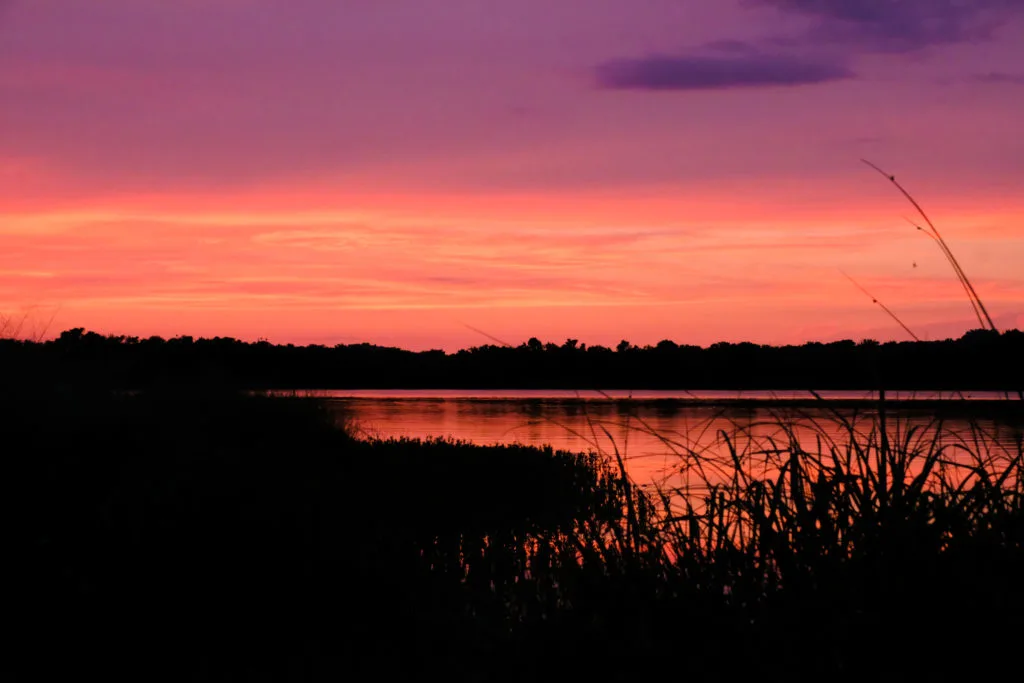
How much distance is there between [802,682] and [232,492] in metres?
10.6

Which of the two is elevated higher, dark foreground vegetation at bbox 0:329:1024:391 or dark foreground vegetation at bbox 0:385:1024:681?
dark foreground vegetation at bbox 0:329:1024:391

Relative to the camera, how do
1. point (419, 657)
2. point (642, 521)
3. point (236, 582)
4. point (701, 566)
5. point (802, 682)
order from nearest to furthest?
1. point (802, 682)
2. point (701, 566)
3. point (642, 521)
4. point (419, 657)
5. point (236, 582)

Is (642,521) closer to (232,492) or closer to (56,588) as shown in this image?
(56,588)

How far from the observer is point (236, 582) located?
10.0 m

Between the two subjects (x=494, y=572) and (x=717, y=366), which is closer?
(x=717, y=366)

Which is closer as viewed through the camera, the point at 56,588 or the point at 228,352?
the point at 56,588

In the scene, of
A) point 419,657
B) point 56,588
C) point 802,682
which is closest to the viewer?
point 802,682

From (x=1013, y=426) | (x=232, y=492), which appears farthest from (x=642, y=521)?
(x=232, y=492)

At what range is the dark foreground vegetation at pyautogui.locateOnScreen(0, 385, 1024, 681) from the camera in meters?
5.65

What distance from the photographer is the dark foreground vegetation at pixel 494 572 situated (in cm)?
565

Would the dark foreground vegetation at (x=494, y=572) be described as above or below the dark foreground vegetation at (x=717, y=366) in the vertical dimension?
below

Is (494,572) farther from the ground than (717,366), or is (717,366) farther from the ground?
(717,366)

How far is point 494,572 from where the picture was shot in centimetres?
1185

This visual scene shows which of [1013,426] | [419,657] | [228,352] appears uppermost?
[228,352]
